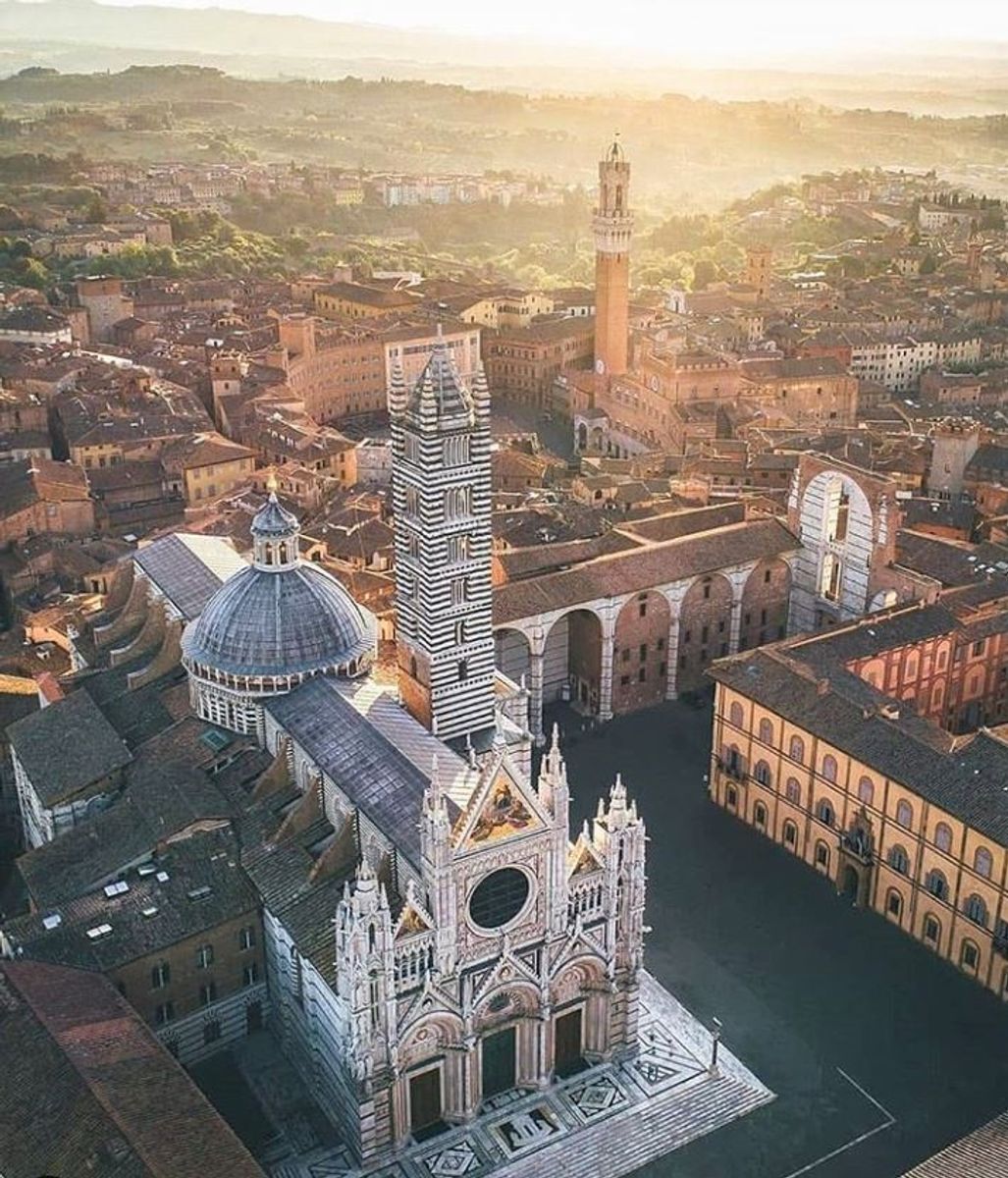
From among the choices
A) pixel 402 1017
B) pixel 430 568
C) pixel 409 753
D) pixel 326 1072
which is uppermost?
pixel 430 568

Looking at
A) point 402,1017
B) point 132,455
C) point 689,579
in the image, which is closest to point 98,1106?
point 402,1017

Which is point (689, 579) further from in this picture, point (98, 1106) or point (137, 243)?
A: point (137, 243)

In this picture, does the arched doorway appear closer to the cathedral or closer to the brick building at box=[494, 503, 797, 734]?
the cathedral

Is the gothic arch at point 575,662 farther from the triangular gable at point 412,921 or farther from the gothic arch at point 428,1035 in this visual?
the triangular gable at point 412,921

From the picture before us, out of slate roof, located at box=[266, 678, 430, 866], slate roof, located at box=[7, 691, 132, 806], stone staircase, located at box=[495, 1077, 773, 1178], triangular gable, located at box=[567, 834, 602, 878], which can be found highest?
slate roof, located at box=[266, 678, 430, 866]

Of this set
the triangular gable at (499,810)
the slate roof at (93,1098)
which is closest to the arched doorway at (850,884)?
the triangular gable at (499,810)


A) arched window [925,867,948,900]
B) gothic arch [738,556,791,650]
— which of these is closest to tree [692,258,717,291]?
gothic arch [738,556,791,650]

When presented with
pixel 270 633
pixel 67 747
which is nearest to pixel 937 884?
pixel 270 633
